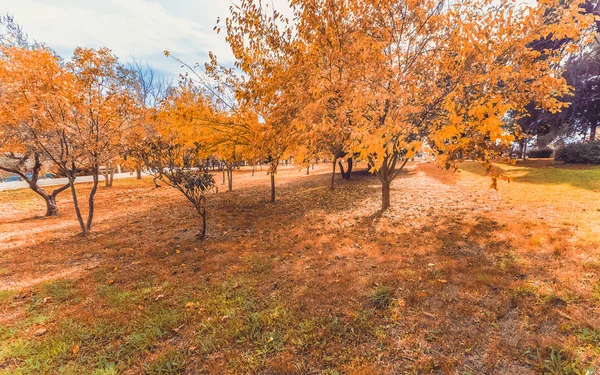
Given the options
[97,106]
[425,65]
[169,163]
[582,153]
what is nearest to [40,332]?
[169,163]

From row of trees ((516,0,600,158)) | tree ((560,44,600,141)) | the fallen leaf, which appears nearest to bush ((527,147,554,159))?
row of trees ((516,0,600,158))

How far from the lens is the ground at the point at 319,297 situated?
314 centimetres

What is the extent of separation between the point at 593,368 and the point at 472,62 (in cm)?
574

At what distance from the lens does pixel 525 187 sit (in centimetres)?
1224

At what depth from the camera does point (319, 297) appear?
450 centimetres

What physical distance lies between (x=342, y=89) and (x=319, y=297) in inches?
169

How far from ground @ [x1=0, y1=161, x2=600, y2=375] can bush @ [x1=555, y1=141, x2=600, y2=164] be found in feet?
46.5

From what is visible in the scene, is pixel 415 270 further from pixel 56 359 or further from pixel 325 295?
pixel 56 359

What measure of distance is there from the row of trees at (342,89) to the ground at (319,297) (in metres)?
2.29

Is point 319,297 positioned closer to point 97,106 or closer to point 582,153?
point 97,106

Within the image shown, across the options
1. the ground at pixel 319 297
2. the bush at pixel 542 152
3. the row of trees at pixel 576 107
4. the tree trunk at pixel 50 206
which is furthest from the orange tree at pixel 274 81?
the bush at pixel 542 152

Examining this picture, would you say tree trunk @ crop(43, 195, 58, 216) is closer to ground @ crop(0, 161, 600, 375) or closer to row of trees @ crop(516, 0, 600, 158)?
ground @ crop(0, 161, 600, 375)

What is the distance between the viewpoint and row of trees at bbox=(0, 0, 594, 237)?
5000 mm

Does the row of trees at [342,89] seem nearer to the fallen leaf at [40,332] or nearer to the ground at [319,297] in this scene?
the ground at [319,297]
